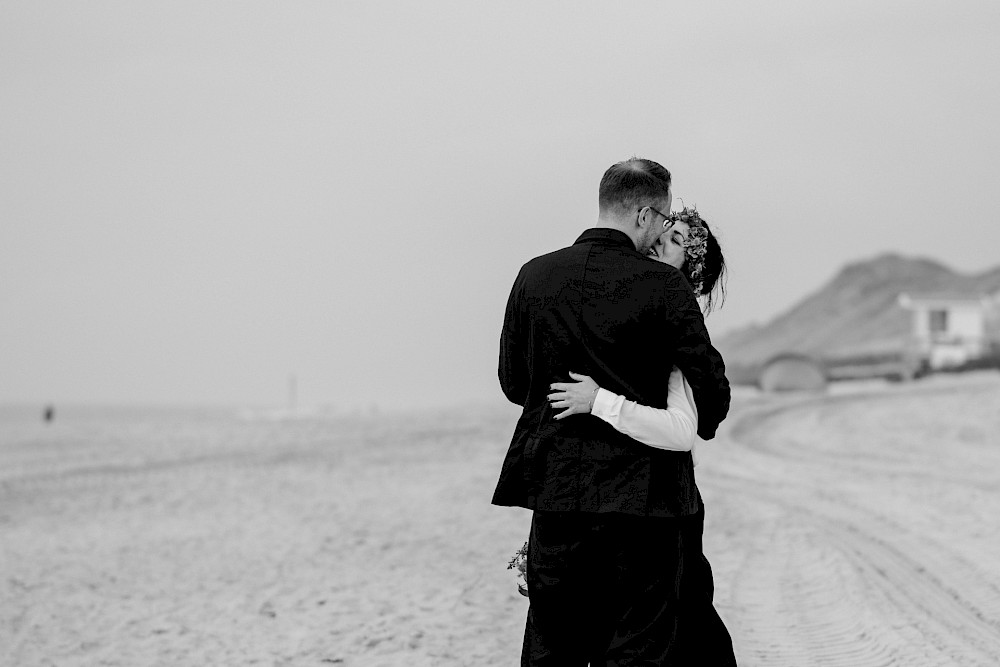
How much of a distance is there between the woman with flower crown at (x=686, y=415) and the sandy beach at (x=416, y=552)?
7.38 feet

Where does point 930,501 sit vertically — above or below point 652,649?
below

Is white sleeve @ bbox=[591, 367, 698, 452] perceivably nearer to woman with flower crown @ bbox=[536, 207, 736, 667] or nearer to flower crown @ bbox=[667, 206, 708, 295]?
woman with flower crown @ bbox=[536, 207, 736, 667]

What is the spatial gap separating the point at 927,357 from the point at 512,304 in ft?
108

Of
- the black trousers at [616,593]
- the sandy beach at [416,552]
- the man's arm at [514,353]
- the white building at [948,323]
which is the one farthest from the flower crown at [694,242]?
the white building at [948,323]

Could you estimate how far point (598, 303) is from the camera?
2.64 metres

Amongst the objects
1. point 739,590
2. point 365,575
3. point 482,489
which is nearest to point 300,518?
point 482,489

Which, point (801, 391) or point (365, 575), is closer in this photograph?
point (365, 575)

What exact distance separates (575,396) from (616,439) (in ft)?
0.51

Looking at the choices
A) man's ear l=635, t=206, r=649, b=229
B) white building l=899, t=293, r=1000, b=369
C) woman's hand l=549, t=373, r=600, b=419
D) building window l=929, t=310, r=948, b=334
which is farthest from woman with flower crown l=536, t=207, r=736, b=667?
building window l=929, t=310, r=948, b=334

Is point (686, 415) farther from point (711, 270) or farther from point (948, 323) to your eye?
point (948, 323)

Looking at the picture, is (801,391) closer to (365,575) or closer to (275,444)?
(275,444)

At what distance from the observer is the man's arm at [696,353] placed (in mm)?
2561

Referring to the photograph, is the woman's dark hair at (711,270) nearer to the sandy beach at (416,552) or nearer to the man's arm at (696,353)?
the man's arm at (696,353)

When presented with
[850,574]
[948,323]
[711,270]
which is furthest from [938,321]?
[711,270]
